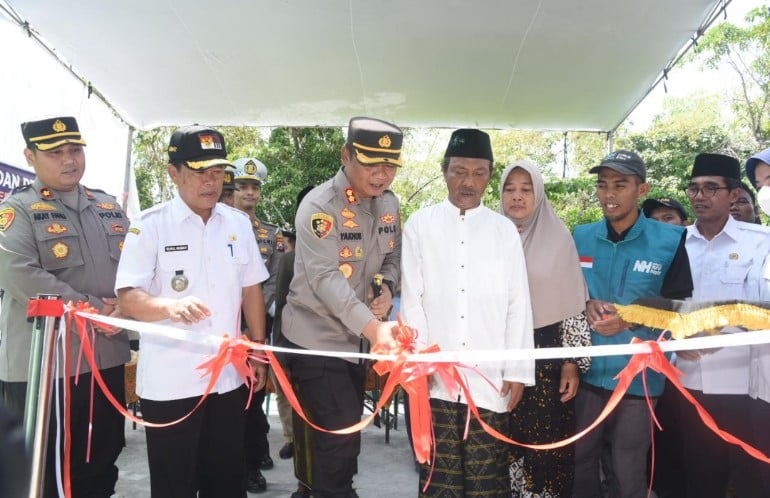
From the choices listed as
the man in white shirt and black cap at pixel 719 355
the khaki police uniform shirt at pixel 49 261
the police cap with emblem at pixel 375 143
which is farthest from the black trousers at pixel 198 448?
the man in white shirt and black cap at pixel 719 355

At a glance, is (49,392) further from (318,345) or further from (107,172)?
(107,172)

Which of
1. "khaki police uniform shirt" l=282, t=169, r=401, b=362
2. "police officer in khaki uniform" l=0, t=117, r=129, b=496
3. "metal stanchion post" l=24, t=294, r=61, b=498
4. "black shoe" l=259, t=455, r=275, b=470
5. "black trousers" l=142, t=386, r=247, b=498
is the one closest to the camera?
"metal stanchion post" l=24, t=294, r=61, b=498

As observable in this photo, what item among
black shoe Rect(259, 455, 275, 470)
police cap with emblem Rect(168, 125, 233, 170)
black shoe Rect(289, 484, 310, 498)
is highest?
police cap with emblem Rect(168, 125, 233, 170)

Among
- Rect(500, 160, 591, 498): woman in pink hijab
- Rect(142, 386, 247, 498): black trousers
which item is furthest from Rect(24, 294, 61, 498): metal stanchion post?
Rect(500, 160, 591, 498): woman in pink hijab

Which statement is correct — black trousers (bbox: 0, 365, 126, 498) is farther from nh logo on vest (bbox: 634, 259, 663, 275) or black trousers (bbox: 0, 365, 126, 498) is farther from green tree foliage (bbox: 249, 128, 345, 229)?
green tree foliage (bbox: 249, 128, 345, 229)

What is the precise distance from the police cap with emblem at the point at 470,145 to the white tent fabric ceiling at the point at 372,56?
2121 millimetres

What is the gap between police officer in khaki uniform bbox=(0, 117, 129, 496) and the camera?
287 centimetres

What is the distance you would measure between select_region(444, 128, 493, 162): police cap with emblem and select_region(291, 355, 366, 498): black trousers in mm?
1210

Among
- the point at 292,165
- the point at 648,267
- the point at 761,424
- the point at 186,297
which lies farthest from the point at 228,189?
the point at 292,165

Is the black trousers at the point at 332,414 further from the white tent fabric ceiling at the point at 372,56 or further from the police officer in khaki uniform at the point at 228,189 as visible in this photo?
the white tent fabric ceiling at the point at 372,56

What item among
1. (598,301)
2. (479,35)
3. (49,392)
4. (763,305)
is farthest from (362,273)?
(479,35)

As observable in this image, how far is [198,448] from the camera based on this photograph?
2.84 metres

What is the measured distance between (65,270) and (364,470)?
2.67m

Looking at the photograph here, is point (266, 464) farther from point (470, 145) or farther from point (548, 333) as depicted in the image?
point (470, 145)
